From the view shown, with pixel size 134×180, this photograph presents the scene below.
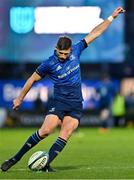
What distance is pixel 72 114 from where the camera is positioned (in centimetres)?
1323

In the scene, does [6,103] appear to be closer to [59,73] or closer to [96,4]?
[96,4]

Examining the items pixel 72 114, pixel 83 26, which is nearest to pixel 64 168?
pixel 72 114

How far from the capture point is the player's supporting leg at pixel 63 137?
1300cm

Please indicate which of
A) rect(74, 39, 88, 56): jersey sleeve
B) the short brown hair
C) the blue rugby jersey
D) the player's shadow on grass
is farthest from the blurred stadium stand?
the short brown hair

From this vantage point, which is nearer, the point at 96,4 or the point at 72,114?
the point at 72,114

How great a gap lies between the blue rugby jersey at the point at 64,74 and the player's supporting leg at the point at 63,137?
14.0 inches

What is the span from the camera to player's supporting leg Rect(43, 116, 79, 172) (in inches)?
512

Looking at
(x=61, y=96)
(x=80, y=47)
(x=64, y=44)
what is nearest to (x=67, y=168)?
(x=61, y=96)

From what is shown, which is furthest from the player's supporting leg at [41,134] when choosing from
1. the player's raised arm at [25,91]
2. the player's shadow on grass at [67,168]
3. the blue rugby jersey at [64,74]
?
the player's shadow on grass at [67,168]

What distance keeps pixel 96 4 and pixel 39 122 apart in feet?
18.6

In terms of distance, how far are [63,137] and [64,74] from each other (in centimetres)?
100

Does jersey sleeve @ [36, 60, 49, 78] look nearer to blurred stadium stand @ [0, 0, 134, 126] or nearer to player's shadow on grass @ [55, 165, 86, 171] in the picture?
player's shadow on grass @ [55, 165, 86, 171]

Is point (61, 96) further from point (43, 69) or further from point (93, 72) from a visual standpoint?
point (93, 72)

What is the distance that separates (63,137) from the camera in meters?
13.1
